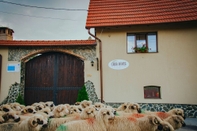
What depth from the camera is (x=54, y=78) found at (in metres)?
9.62

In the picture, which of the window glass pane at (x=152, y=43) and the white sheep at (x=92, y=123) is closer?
the white sheep at (x=92, y=123)

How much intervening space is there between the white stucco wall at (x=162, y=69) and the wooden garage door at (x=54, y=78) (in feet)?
5.51

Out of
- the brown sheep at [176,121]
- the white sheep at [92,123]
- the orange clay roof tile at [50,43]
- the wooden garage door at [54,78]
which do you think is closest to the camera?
the white sheep at [92,123]

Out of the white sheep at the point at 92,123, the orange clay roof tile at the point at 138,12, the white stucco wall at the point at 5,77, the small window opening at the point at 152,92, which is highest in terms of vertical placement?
the orange clay roof tile at the point at 138,12

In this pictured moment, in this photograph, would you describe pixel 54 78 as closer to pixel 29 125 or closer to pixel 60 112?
pixel 60 112

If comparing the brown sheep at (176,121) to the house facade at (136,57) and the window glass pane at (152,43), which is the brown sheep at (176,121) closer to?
the house facade at (136,57)

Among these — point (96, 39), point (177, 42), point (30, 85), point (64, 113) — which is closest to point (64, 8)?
point (96, 39)

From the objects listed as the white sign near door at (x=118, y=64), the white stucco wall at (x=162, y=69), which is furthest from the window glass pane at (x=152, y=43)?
the white sign near door at (x=118, y=64)

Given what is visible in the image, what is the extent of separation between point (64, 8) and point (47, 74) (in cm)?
509

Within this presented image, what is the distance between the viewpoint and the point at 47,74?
31.7 feet

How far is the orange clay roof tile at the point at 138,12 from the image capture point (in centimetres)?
891

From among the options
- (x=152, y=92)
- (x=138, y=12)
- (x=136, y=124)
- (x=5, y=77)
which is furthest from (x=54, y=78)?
(x=136, y=124)

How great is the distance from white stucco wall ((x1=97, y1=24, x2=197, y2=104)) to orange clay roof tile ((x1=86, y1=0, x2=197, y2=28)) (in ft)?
1.56

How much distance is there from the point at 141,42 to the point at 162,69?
1795mm
